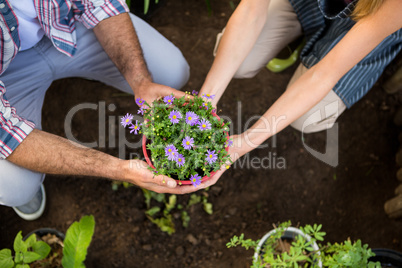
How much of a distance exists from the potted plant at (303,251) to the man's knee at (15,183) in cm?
78

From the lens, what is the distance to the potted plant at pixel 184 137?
999 millimetres

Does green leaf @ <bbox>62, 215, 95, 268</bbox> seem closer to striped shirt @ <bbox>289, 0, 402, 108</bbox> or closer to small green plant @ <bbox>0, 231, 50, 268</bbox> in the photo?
small green plant @ <bbox>0, 231, 50, 268</bbox>

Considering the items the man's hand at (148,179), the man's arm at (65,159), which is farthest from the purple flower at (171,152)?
the man's arm at (65,159)

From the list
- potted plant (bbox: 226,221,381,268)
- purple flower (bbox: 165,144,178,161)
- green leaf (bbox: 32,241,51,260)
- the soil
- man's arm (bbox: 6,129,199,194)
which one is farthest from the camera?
the soil

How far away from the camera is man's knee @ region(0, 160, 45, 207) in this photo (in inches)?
49.6

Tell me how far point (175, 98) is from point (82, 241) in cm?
66

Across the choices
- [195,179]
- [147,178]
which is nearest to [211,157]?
[195,179]

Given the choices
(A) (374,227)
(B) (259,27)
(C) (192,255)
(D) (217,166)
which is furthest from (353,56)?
(C) (192,255)

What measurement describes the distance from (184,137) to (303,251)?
693 millimetres

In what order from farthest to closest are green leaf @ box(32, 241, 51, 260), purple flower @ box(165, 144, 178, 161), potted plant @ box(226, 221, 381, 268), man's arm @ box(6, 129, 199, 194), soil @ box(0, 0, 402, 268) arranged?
1. soil @ box(0, 0, 402, 268)
2. green leaf @ box(32, 241, 51, 260)
3. man's arm @ box(6, 129, 199, 194)
4. potted plant @ box(226, 221, 381, 268)
5. purple flower @ box(165, 144, 178, 161)

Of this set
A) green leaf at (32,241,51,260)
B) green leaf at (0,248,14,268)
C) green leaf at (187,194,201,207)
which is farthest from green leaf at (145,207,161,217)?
green leaf at (0,248,14,268)

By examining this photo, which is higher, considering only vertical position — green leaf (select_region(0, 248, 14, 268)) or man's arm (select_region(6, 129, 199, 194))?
man's arm (select_region(6, 129, 199, 194))

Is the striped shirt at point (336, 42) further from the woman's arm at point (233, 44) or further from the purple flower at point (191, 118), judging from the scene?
the purple flower at point (191, 118)

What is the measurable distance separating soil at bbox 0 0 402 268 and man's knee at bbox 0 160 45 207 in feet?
1.23
